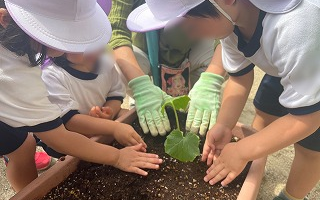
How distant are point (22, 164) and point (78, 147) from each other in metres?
0.29

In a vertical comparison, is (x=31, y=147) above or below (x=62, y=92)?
below

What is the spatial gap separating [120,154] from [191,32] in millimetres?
447

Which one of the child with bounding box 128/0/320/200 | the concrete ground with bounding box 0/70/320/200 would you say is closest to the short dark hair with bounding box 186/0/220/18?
the child with bounding box 128/0/320/200

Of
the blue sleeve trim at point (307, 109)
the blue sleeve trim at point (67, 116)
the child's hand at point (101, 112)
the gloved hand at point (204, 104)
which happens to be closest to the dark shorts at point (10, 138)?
the blue sleeve trim at point (67, 116)

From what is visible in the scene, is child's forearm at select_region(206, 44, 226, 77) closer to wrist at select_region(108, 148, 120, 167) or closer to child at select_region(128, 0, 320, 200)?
child at select_region(128, 0, 320, 200)

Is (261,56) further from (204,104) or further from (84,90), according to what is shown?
(84,90)

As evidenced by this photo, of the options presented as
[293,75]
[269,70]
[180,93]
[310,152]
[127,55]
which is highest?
[293,75]

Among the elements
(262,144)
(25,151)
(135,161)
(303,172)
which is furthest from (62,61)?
(303,172)

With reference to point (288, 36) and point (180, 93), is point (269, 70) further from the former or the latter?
point (180, 93)

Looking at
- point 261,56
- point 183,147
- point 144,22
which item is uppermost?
point 144,22

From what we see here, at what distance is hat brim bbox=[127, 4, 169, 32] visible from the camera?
90 cm

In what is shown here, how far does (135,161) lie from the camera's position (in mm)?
1115

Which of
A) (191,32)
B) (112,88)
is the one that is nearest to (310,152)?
(191,32)

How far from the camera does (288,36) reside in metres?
0.79
